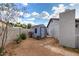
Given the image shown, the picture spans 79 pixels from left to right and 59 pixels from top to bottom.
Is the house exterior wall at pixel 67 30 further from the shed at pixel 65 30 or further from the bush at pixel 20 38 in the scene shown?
the bush at pixel 20 38

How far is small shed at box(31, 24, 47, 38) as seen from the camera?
3.31 m

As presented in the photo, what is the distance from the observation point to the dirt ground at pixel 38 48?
325 centimetres

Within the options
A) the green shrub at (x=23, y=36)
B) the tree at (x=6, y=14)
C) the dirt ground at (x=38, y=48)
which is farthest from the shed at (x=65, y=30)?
the tree at (x=6, y=14)

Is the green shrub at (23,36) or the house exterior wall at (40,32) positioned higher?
the house exterior wall at (40,32)

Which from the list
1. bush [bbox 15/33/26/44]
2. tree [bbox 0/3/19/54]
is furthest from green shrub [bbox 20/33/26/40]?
tree [bbox 0/3/19/54]

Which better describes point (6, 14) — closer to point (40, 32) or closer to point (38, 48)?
→ point (40, 32)

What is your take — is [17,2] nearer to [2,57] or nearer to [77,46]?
[2,57]

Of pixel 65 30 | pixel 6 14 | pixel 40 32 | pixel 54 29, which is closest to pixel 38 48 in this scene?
pixel 40 32

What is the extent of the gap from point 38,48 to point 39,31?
29 cm

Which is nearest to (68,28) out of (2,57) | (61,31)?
(61,31)

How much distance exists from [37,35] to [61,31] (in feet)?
1.39

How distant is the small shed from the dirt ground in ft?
0.29

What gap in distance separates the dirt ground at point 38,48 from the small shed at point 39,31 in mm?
88

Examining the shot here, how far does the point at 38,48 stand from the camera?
3299 mm
